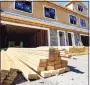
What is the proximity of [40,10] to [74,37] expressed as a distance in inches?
243

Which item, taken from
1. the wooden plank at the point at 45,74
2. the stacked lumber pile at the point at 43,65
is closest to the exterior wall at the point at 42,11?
the stacked lumber pile at the point at 43,65

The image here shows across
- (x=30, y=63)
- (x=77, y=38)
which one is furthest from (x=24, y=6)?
(x=30, y=63)

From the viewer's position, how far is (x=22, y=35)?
2056 centimetres

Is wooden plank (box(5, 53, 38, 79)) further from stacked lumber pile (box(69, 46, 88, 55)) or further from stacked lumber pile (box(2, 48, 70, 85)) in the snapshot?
stacked lumber pile (box(69, 46, 88, 55))

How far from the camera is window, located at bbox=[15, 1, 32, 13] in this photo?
13723mm

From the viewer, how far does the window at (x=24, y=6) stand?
13.7m

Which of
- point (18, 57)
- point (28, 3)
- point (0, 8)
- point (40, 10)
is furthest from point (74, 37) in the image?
point (18, 57)

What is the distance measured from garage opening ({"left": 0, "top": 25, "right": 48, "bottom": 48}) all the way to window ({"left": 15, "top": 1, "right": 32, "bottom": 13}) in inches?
81.0

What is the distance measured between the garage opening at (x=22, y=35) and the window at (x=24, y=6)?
2058 millimetres

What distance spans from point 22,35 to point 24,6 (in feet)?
23.0

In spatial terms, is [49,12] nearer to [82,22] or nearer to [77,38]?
[77,38]

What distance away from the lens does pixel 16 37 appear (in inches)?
846

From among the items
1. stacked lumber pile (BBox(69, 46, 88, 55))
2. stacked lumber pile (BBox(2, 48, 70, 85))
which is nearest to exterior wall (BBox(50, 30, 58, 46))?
stacked lumber pile (BBox(69, 46, 88, 55))

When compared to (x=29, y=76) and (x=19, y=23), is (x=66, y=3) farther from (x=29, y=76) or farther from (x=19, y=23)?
(x=29, y=76)
